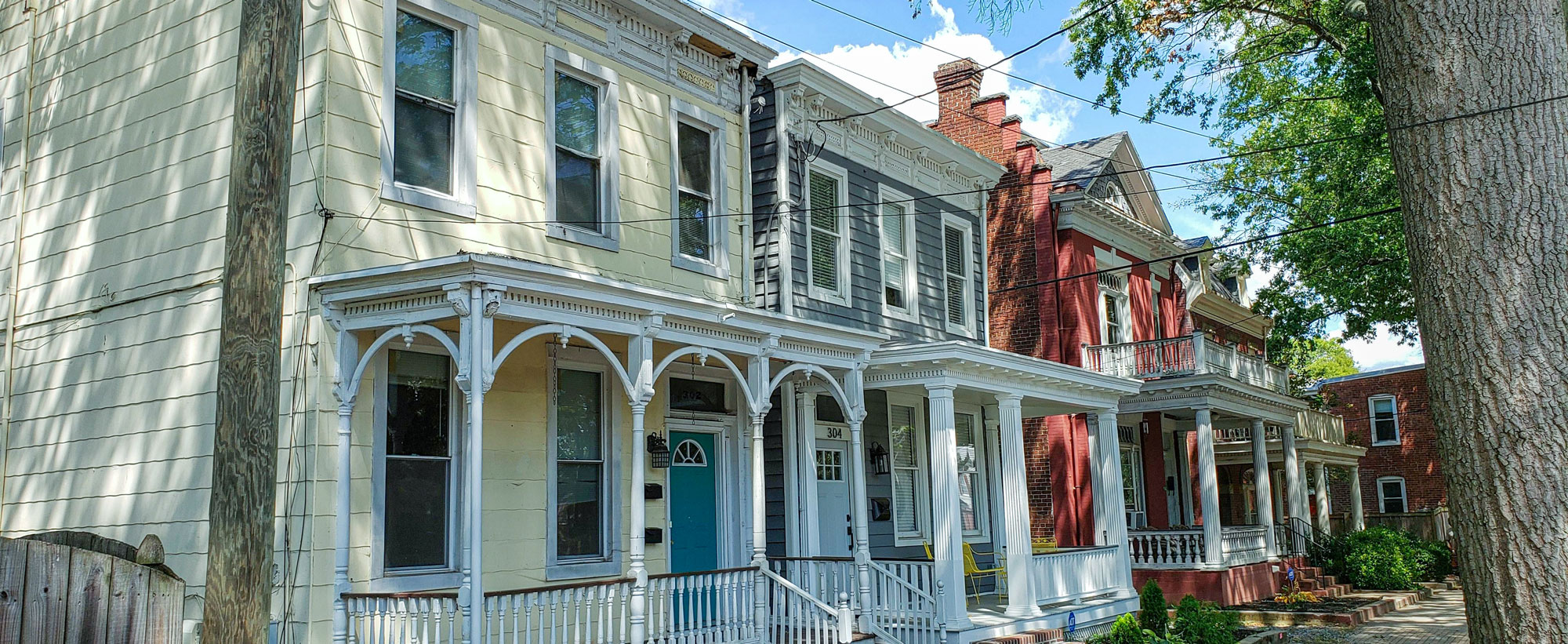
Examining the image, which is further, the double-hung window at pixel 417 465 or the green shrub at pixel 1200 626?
the green shrub at pixel 1200 626

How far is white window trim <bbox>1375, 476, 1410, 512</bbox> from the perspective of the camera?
137 feet

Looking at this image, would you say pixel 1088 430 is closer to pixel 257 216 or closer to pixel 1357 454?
pixel 257 216

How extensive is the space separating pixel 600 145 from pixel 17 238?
19.6 feet

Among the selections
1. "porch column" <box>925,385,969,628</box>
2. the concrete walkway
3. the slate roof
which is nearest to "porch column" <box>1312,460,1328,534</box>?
the concrete walkway

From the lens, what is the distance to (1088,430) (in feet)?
65.9

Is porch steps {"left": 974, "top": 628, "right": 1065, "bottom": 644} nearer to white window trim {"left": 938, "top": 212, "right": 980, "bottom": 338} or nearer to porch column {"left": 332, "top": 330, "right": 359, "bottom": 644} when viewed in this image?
white window trim {"left": 938, "top": 212, "right": 980, "bottom": 338}

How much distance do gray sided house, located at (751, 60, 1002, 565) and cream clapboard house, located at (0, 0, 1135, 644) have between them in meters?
1.08

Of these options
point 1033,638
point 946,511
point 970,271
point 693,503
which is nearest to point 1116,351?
point 970,271

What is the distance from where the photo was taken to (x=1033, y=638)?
1405 centimetres

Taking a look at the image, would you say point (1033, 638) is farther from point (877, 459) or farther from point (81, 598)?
point (81, 598)

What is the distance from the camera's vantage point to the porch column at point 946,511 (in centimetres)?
1311

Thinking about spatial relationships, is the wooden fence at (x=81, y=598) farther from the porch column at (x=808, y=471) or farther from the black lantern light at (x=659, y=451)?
the porch column at (x=808, y=471)

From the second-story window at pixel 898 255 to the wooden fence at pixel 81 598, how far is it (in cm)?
1154

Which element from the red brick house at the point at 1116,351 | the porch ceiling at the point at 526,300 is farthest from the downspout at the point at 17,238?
the red brick house at the point at 1116,351
